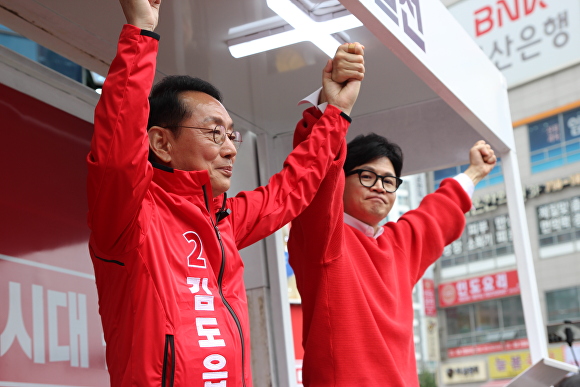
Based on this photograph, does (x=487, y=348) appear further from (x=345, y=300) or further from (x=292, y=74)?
(x=345, y=300)

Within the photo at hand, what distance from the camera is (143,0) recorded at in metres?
1.58

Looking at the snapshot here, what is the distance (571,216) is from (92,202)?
19163mm

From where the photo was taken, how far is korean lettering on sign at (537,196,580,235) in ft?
62.9

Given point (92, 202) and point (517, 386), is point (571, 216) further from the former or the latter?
point (92, 202)

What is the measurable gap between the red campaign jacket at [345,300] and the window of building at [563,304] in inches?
701

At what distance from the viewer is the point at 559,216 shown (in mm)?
19359

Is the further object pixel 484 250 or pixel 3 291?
pixel 484 250

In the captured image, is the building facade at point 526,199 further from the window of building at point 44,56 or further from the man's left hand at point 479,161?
the window of building at point 44,56

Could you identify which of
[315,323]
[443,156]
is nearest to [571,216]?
[443,156]

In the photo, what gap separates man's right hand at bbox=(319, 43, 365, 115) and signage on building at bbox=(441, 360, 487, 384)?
20938mm

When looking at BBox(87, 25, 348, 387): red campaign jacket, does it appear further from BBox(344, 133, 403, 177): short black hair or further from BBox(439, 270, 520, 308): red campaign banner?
BBox(439, 270, 520, 308): red campaign banner

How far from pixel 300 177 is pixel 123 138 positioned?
0.76 m

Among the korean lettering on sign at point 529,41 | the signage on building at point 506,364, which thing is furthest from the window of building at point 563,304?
the korean lettering on sign at point 529,41

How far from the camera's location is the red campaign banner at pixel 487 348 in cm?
2170
